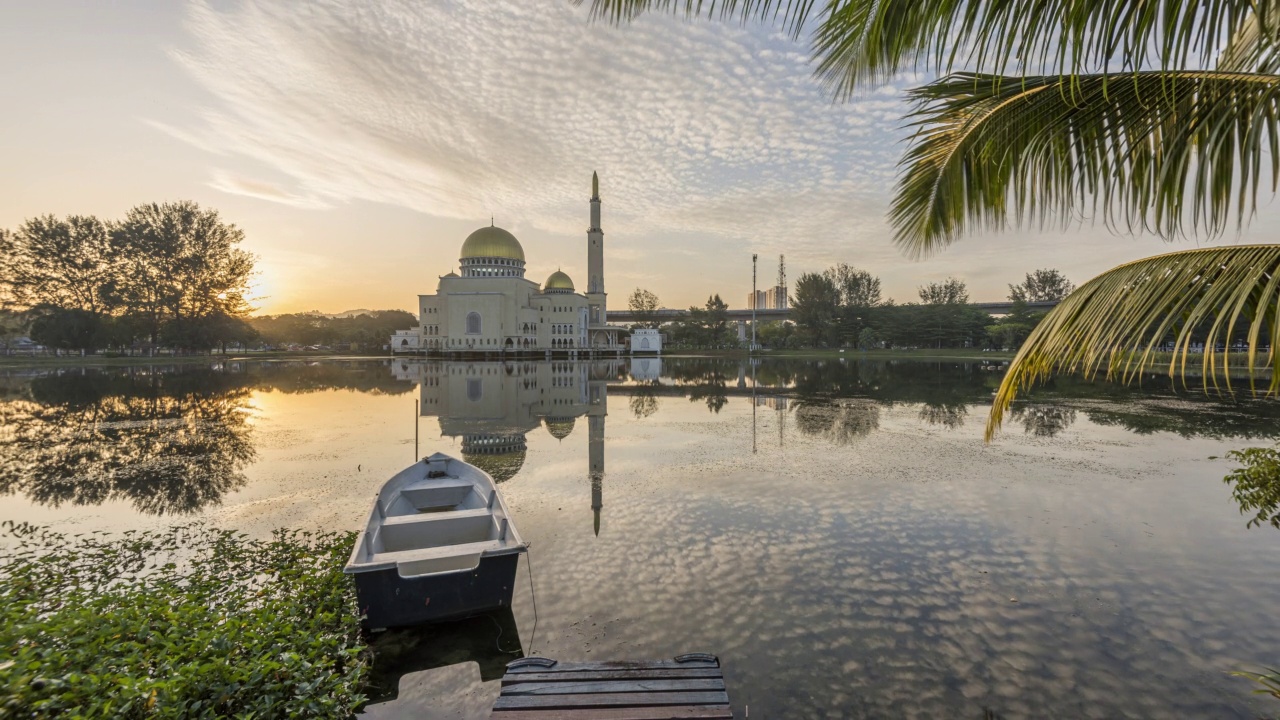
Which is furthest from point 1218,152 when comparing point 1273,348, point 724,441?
point 724,441

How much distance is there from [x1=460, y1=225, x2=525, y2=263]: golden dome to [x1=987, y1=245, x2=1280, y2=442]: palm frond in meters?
68.4

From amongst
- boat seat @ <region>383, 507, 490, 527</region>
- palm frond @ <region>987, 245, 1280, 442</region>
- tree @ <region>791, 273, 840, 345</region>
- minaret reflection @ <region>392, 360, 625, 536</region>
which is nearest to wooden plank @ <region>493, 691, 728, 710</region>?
palm frond @ <region>987, 245, 1280, 442</region>

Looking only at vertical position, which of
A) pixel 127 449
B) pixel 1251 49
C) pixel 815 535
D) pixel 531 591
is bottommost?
pixel 531 591

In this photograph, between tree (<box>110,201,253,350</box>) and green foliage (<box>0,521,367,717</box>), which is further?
tree (<box>110,201,253,350</box>)

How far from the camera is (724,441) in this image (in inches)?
559

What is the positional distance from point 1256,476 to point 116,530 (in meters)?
13.2

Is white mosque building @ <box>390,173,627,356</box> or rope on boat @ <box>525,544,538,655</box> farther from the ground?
white mosque building @ <box>390,173,627,356</box>

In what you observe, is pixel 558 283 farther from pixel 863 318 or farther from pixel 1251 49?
pixel 1251 49

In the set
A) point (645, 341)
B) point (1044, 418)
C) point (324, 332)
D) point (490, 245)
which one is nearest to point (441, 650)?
point (1044, 418)

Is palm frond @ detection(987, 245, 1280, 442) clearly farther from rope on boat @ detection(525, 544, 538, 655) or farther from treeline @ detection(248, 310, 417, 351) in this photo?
treeline @ detection(248, 310, 417, 351)

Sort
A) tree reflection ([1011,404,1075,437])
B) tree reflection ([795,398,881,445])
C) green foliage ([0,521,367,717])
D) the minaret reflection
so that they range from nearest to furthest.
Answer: green foliage ([0,521,367,717])
the minaret reflection
tree reflection ([795,398,881,445])
tree reflection ([1011,404,1075,437])

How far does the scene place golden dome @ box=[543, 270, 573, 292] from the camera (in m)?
75.0

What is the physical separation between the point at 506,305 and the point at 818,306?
47.6 meters

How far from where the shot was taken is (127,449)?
12922mm
